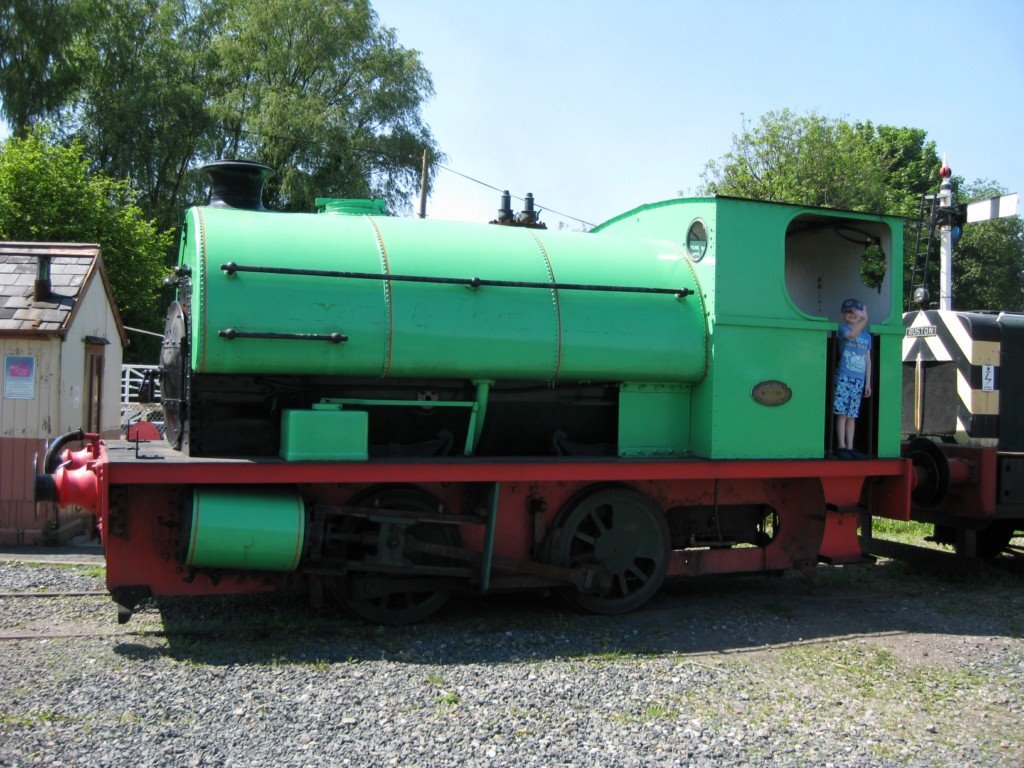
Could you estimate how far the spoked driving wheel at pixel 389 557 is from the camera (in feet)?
20.0

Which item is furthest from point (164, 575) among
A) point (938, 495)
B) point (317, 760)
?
point (938, 495)

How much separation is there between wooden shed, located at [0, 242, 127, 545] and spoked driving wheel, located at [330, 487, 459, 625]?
191 inches

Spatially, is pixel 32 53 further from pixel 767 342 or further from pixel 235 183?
pixel 767 342

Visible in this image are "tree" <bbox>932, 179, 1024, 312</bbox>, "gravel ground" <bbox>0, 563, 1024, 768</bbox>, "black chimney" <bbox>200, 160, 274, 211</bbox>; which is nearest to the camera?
"gravel ground" <bbox>0, 563, 1024, 768</bbox>

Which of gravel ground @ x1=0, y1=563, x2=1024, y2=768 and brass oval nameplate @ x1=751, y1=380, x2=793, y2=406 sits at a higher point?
brass oval nameplate @ x1=751, y1=380, x2=793, y2=406

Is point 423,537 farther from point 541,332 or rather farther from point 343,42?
point 343,42

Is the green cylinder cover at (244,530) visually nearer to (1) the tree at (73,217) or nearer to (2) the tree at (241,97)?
(1) the tree at (73,217)

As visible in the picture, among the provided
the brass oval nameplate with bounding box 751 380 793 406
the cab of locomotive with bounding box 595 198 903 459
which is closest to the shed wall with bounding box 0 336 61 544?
the cab of locomotive with bounding box 595 198 903 459

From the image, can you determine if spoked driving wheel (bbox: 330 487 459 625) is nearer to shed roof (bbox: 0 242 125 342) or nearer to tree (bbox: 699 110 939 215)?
shed roof (bbox: 0 242 125 342)

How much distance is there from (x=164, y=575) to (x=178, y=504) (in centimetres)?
47

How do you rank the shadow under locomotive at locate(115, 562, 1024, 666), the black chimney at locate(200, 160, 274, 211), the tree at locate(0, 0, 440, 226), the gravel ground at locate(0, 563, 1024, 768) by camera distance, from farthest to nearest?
1. the tree at locate(0, 0, 440, 226)
2. the black chimney at locate(200, 160, 274, 211)
3. the shadow under locomotive at locate(115, 562, 1024, 666)
4. the gravel ground at locate(0, 563, 1024, 768)

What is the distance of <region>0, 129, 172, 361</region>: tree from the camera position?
1844 centimetres

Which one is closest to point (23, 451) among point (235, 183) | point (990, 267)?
point (235, 183)

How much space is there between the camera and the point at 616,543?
6.82 m
